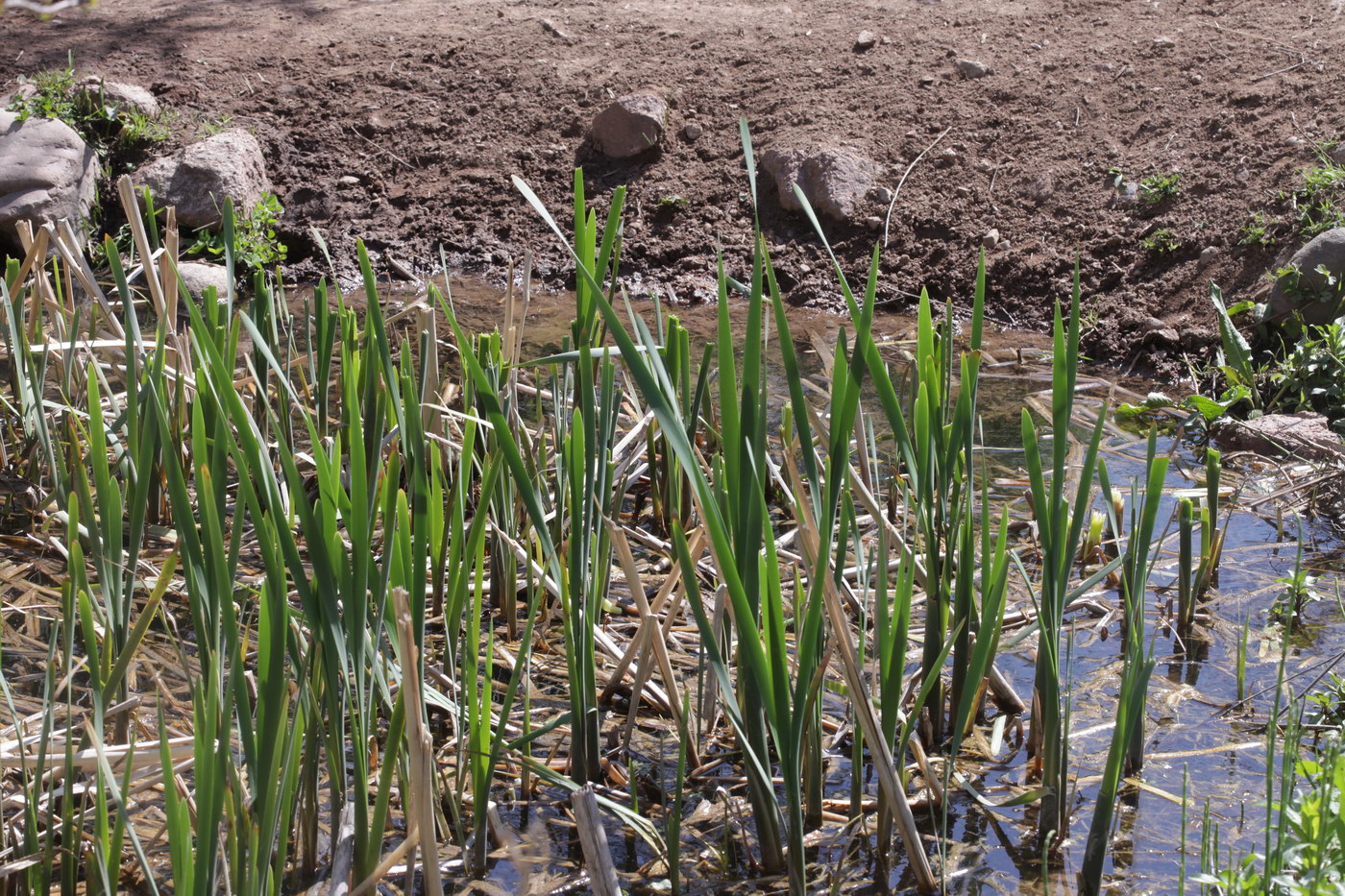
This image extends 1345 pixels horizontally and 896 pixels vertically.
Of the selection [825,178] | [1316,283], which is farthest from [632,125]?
[1316,283]

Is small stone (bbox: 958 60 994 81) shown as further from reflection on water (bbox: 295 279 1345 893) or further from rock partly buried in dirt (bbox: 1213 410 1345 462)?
reflection on water (bbox: 295 279 1345 893)

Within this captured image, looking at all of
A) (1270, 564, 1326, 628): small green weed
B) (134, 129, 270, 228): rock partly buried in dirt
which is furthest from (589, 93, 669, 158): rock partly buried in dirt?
(1270, 564, 1326, 628): small green weed

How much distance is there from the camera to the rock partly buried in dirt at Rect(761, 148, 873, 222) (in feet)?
21.0

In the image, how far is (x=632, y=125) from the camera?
23.0 ft

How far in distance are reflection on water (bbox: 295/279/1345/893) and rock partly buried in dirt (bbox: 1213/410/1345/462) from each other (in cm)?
45

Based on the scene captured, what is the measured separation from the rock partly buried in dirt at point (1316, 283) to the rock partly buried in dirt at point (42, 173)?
18.4ft

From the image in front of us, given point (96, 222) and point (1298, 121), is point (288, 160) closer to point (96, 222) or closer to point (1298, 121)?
point (96, 222)

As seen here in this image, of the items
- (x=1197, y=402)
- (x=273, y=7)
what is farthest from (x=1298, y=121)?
(x=273, y=7)

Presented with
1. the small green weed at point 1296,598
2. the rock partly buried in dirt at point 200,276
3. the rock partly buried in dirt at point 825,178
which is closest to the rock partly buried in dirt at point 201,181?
the rock partly buried in dirt at point 200,276

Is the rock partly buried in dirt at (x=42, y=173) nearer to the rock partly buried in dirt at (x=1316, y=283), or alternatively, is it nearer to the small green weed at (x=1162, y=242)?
the small green weed at (x=1162, y=242)

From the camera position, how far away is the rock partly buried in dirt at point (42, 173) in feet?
20.3

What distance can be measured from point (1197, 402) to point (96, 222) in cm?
562

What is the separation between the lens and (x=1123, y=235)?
228 inches

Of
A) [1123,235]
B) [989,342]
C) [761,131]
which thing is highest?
[761,131]
